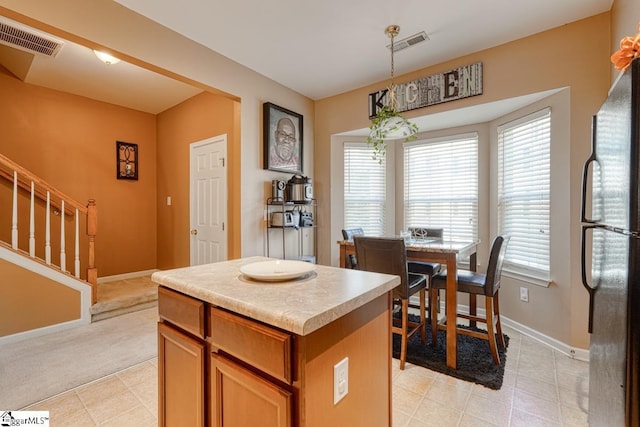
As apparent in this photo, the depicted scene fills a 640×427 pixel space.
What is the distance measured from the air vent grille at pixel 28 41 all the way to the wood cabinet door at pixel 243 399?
3510 millimetres

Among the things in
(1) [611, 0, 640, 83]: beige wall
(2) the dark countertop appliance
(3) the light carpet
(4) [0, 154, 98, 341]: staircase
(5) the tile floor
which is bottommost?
(5) the tile floor

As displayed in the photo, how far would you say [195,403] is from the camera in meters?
1.12

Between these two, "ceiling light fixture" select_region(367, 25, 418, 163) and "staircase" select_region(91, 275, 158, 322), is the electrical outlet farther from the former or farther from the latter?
"staircase" select_region(91, 275, 158, 322)

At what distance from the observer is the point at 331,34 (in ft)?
8.48

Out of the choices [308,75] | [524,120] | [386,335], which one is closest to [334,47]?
[308,75]

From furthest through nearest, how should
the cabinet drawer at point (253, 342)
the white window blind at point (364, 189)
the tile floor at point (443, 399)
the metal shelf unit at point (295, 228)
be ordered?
the white window blind at point (364, 189) → the metal shelf unit at point (295, 228) → the tile floor at point (443, 399) → the cabinet drawer at point (253, 342)

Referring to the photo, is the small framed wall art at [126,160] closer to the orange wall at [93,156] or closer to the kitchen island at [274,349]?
the orange wall at [93,156]

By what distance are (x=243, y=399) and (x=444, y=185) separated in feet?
11.4

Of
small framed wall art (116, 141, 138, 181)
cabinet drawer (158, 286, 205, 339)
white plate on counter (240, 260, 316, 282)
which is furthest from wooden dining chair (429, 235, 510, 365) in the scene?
small framed wall art (116, 141, 138, 181)

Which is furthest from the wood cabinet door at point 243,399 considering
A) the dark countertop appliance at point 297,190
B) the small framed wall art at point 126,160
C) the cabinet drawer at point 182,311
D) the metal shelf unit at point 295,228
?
the small framed wall art at point 126,160

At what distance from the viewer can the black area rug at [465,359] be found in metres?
2.14

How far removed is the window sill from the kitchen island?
2.32 m

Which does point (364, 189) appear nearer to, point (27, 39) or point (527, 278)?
point (527, 278)

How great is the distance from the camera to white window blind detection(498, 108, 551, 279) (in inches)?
107
